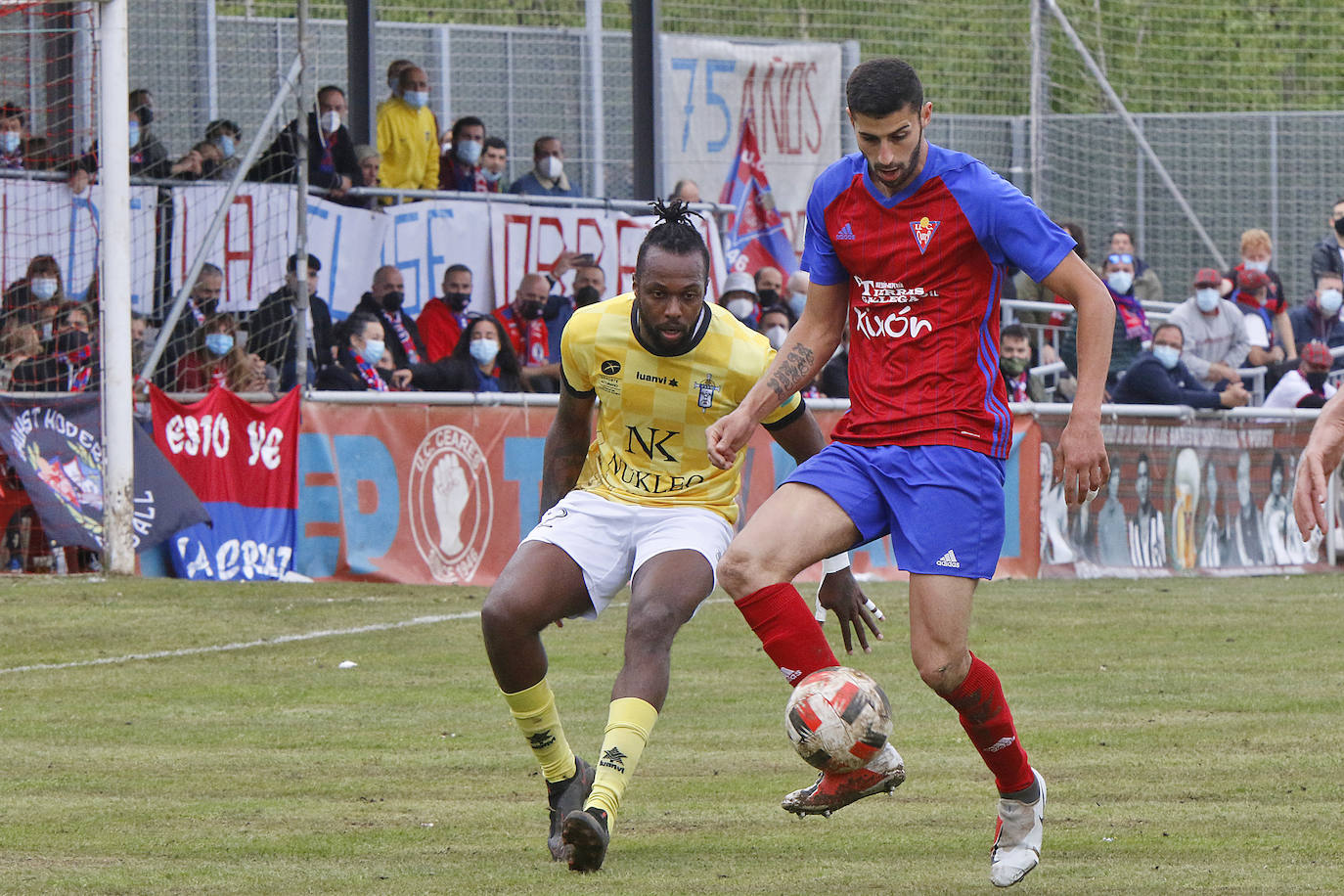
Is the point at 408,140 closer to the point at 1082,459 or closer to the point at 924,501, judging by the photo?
the point at 924,501

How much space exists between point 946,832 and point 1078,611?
7.49 meters

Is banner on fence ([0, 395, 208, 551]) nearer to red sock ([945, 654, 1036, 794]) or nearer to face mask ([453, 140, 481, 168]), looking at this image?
face mask ([453, 140, 481, 168])

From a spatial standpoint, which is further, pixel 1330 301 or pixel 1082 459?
pixel 1330 301

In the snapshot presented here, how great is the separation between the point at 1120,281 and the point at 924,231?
47.6ft

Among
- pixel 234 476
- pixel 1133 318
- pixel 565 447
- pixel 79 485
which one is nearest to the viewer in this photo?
pixel 565 447

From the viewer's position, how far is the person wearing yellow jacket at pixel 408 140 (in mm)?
18172

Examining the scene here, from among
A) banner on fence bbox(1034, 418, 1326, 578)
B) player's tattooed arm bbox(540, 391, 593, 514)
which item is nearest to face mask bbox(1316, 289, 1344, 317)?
banner on fence bbox(1034, 418, 1326, 578)

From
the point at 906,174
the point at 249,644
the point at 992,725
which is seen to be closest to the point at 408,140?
the point at 249,644

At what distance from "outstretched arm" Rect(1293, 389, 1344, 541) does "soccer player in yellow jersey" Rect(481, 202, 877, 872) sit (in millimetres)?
1802

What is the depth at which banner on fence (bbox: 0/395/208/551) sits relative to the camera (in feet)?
47.1

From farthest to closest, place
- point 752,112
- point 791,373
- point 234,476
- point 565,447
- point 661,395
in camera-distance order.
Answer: point 752,112 → point 234,476 → point 565,447 → point 661,395 → point 791,373

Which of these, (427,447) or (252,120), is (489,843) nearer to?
(427,447)

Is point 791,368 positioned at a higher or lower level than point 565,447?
higher

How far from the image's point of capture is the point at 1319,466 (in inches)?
213
